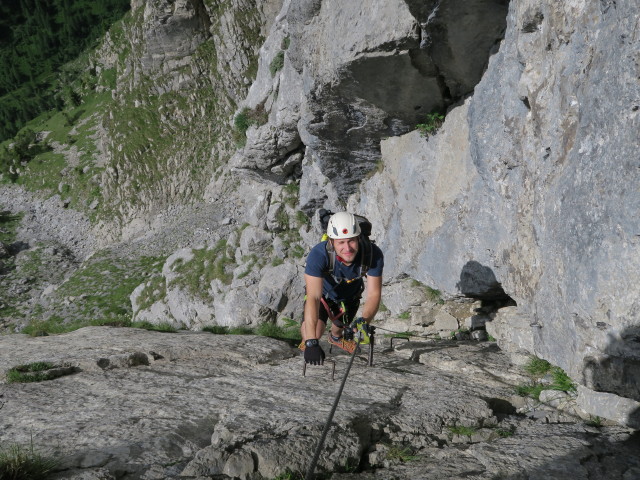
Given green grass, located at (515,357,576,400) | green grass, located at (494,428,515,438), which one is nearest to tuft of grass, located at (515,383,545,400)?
green grass, located at (515,357,576,400)

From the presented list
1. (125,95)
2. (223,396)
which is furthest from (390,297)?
(125,95)

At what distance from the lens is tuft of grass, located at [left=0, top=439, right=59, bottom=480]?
3648mm

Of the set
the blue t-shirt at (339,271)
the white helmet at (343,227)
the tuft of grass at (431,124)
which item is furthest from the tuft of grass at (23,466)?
the tuft of grass at (431,124)

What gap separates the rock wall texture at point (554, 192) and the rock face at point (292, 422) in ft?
3.76

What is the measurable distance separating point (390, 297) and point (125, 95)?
52421 mm

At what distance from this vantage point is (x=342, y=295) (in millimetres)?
8570

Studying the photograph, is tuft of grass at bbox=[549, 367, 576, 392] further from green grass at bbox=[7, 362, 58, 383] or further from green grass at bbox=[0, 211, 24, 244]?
green grass at bbox=[0, 211, 24, 244]

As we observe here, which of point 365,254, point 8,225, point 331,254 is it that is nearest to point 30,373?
point 331,254

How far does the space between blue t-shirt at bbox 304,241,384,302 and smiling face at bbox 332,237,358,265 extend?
0.26 m

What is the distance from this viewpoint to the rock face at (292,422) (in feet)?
14.5

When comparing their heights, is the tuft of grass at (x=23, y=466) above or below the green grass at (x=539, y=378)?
below

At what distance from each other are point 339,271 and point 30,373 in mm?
6022

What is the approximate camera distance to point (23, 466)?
373 centimetres

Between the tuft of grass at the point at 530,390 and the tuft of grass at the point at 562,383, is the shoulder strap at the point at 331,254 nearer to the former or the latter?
the tuft of grass at the point at 530,390
